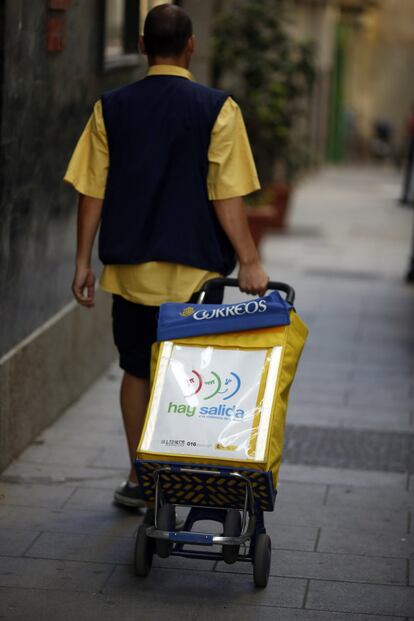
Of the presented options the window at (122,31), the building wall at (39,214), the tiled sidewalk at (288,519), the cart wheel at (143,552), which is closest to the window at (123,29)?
the window at (122,31)

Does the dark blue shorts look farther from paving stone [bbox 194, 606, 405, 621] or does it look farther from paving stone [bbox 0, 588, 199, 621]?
paving stone [bbox 194, 606, 405, 621]

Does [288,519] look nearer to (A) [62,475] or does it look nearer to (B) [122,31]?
(A) [62,475]

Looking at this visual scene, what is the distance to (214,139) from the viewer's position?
16.2 ft

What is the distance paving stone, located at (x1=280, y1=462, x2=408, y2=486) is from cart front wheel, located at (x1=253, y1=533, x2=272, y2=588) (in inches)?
54.9

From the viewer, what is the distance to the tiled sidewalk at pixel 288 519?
4547 millimetres

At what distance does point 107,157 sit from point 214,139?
441 mm

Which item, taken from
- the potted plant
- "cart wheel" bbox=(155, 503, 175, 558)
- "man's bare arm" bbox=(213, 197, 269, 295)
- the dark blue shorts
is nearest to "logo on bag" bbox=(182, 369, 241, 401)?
"cart wheel" bbox=(155, 503, 175, 558)

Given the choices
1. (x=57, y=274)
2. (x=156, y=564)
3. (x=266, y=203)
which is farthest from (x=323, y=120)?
(x=156, y=564)

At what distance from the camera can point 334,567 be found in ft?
16.3

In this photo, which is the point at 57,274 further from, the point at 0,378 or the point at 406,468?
the point at 406,468

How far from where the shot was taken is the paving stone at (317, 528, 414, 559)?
5.16 metres

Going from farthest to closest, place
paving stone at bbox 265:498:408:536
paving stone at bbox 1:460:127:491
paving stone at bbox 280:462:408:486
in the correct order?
1. paving stone at bbox 280:462:408:486
2. paving stone at bbox 1:460:127:491
3. paving stone at bbox 265:498:408:536

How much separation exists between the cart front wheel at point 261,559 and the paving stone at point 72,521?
78 cm

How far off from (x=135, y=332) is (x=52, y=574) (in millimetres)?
1016
